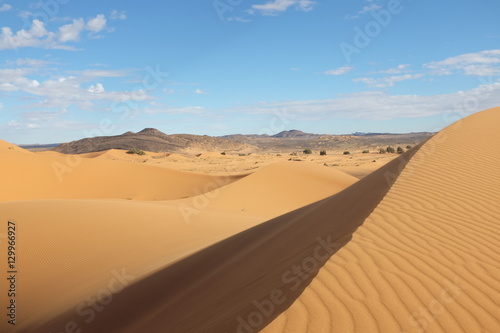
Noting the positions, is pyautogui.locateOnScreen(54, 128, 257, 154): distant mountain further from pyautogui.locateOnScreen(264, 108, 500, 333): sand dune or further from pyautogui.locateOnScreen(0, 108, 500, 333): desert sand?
pyautogui.locateOnScreen(264, 108, 500, 333): sand dune

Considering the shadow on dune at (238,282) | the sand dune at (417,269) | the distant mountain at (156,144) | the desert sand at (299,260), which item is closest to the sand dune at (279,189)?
the desert sand at (299,260)

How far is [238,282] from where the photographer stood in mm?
4453

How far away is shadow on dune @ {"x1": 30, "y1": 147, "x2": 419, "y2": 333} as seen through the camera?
3398 mm

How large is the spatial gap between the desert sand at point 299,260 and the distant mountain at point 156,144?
5274 cm

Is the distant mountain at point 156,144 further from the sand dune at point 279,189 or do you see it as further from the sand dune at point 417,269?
the sand dune at point 417,269

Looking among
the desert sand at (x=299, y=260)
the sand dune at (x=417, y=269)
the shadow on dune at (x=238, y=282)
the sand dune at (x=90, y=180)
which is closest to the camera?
the sand dune at (x=417, y=269)

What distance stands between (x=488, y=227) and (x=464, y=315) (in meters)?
2.33

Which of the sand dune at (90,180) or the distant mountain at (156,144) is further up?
the distant mountain at (156,144)

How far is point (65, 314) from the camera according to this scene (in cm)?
586

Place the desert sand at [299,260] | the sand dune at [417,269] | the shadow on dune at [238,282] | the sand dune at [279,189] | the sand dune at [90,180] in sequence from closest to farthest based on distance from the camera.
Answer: the sand dune at [417,269] → the desert sand at [299,260] → the shadow on dune at [238,282] → the sand dune at [279,189] → the sand dune at [90,180]

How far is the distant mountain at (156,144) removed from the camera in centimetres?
6338

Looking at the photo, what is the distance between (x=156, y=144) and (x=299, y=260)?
6323 cm

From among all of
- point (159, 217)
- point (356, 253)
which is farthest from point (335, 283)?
point (159, 217)

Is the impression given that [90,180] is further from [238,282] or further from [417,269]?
[417,269]
